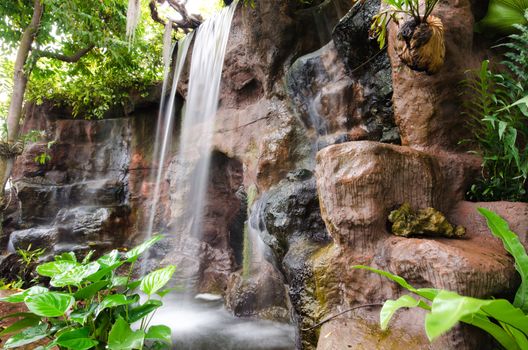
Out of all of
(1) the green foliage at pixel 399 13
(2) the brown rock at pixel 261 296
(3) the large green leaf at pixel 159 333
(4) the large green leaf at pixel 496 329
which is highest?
(1) the green foliage at pixel 399 13

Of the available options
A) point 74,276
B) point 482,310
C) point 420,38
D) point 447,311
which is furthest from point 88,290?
point 420,38

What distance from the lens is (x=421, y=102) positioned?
2.79 meters

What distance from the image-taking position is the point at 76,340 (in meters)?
1.74

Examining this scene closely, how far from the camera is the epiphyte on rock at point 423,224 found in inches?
88.1

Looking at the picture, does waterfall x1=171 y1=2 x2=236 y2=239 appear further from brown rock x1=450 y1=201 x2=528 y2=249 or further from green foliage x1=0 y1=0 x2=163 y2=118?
brown rock x1=450 y1=201 x2=528 y2=249

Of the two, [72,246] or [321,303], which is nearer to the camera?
[321,303]

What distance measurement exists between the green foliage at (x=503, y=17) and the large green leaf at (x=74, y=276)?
3693mm

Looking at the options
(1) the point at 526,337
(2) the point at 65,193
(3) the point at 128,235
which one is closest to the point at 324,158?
(1) the point at 526,337

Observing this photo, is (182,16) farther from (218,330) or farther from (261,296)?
(218,330)

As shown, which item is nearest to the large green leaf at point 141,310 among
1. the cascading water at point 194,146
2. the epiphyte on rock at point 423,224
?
the epiphyte on rock at point 423,224

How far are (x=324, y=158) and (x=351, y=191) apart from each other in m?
0.35

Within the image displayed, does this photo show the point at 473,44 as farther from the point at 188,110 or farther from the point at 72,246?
the point at 72,246

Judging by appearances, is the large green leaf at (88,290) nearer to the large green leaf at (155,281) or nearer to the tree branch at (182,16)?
the large green leaf at (155,281)

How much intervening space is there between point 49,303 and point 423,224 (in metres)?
2.47
